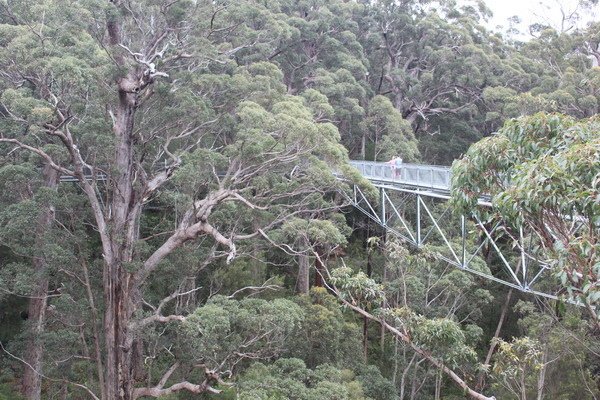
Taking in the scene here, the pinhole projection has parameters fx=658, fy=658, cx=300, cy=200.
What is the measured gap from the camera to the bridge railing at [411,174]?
11.1 meters

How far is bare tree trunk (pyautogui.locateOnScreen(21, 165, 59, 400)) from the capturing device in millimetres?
10977

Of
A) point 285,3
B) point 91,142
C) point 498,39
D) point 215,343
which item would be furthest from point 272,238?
point 498,39

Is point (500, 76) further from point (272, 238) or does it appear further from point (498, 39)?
point (272, 238)

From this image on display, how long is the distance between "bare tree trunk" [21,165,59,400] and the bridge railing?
6216mm

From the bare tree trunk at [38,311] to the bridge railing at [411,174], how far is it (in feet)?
20.4

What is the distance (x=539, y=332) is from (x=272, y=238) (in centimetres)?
599

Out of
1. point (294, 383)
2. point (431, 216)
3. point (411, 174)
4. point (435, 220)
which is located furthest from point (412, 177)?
point (294, 383)

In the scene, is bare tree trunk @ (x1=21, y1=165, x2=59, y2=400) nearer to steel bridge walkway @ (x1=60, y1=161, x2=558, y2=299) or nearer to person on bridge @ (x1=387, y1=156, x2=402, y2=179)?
steel bridge walkway @ (x1=60, y1=161, x2=558, y2=299)

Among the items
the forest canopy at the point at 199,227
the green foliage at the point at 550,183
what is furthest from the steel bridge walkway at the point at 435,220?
the green foliage at the point at 550,183

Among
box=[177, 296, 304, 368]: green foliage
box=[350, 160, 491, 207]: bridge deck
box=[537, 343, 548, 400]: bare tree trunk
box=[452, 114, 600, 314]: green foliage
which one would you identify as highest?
box=[350, 160, 491, 207]: bridge deck

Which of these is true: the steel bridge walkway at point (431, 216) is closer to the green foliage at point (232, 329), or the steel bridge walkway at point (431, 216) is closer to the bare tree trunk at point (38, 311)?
the bare tree trunk at point (38, 311)

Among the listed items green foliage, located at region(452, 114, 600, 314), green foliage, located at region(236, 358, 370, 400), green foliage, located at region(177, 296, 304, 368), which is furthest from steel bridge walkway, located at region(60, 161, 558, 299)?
green foliage, located at region(452, 114, 600, 314)

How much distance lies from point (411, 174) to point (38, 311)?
23.9 ft

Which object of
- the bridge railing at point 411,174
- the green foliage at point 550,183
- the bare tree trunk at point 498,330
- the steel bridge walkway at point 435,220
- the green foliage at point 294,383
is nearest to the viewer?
the green foliage at point 550,183
